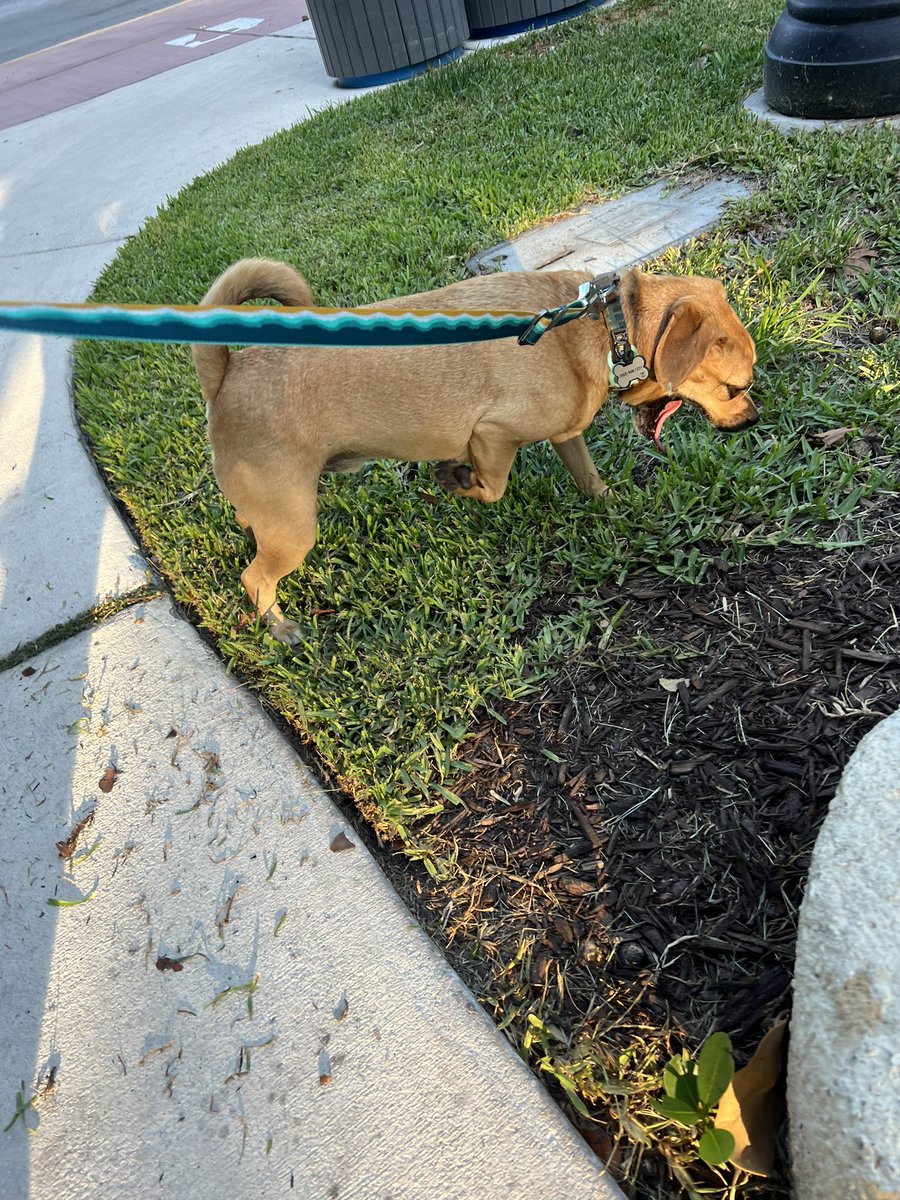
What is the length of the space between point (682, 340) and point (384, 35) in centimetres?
771

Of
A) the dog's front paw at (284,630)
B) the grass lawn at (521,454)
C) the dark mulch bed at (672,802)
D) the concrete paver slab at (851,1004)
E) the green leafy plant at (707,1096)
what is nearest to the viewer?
the concrete paver slab at (851,1004)

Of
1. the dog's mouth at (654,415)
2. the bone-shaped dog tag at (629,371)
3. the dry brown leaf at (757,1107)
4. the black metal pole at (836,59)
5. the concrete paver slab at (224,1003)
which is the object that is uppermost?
the black metal pole at (836,59)

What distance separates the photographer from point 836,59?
4.94 metres

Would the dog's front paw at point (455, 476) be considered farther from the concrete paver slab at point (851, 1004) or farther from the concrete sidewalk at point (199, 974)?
the concrete paver slab at point (851, 1004)

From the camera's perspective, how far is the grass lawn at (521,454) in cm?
307

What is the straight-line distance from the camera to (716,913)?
7.30ft

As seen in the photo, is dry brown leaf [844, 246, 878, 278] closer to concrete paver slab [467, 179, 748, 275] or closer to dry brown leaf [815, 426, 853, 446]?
concrete paver slab [467, 179, 748, 275]

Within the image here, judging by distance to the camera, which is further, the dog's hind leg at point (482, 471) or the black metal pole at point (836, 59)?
the black metal pole at point (836, 59)

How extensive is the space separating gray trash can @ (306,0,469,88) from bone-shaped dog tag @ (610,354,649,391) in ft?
24.7

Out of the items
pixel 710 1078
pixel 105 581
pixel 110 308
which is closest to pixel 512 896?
pixel 710 1078

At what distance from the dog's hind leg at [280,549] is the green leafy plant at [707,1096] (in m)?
2.11

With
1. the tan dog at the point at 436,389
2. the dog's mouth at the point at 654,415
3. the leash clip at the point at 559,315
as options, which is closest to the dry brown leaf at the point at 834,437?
the tan dog at the point at 436,389

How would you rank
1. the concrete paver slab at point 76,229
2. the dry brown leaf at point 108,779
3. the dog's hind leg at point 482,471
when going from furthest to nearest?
1. the concrete paver slab at point 76,229
2. the dog's hind leg at point 482,471
3. the dry brown leaf at point 108,779

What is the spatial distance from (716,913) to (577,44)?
8.43 m
